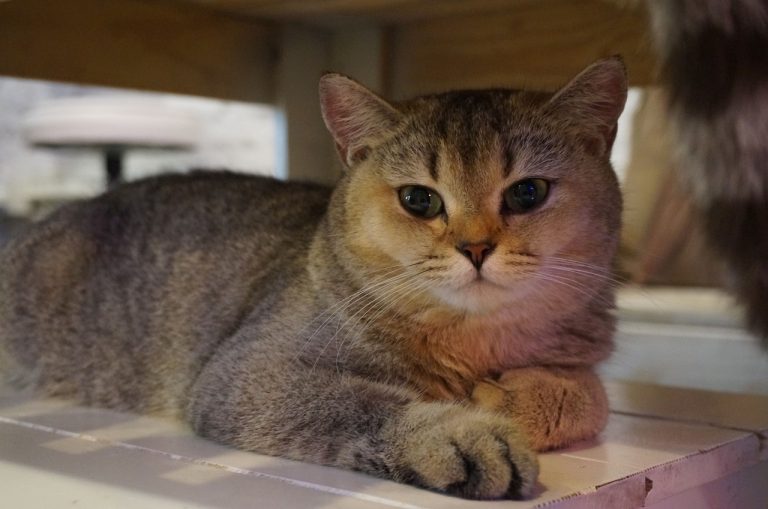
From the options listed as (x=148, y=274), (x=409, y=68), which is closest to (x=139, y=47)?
(x=409, y=68)

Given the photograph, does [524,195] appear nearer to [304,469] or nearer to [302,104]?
[304,469]

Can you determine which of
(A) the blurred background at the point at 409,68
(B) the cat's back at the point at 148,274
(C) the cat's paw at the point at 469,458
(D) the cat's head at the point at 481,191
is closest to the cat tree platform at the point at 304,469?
(C) the cat's paw at the point at 469,458

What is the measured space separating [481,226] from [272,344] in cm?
36

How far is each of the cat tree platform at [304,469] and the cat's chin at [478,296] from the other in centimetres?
21

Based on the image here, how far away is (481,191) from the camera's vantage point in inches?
46.1

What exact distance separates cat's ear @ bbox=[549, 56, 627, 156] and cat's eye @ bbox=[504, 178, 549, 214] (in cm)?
13

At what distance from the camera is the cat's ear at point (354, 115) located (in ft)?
4.37

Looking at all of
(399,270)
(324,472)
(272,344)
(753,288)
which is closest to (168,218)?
(272,344)

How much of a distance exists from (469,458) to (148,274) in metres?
0.87

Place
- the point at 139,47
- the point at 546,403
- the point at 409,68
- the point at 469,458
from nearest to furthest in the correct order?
the point at 469,458 < the point at 546,403 < the point at 139,47 < the point at 409,68

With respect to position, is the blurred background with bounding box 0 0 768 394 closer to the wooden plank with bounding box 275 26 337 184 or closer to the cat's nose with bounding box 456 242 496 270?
the wooden plank with bounding box 275 26 337 184

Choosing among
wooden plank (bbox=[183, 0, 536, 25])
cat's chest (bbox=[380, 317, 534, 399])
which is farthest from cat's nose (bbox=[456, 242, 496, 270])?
wooden plank (bbox=[183, 0, 536, 25])

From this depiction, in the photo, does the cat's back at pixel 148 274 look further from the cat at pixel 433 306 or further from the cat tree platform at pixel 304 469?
the cat tree platform at pixel 304 469

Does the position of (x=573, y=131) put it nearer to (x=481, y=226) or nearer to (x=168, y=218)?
(x=481, y=226)
